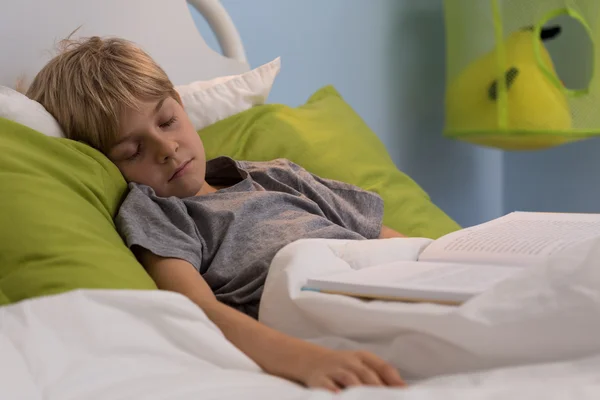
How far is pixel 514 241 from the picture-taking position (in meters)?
0.88

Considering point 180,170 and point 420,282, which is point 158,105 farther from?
point 420,282

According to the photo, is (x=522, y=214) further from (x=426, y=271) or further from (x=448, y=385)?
(x=448, y=385)

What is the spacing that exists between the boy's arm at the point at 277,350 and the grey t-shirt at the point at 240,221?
0.03 m

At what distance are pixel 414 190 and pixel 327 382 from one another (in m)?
0.99

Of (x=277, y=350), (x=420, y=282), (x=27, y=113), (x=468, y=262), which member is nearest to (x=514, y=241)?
(x=468, y=262)

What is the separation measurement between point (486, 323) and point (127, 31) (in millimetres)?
1102

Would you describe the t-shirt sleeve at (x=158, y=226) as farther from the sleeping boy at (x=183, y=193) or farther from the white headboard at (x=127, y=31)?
the white headboard at (x=127, y=31)

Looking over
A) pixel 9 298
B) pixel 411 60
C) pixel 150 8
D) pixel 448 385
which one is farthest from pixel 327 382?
pixel 411 60

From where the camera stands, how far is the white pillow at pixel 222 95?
1.40 m

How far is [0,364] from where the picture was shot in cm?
58

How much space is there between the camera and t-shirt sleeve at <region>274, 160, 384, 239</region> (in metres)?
1.22

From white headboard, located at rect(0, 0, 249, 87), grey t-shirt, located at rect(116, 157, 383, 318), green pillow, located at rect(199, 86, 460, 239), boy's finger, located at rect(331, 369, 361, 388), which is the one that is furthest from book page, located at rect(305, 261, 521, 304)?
white headboard, located at rect(0, 0, 249, 87)

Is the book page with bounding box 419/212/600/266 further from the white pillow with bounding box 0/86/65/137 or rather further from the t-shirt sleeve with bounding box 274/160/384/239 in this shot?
the white pillow with bounding box 0/86/65/137

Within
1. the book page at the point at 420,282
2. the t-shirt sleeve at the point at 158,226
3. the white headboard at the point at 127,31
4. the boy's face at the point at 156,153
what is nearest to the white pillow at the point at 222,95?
the white headboard at the point at 127,31
